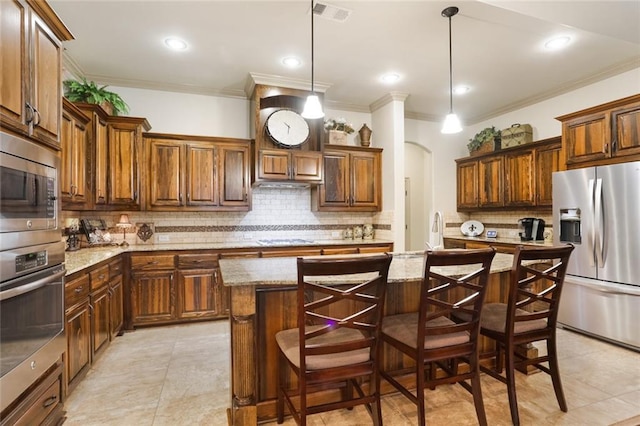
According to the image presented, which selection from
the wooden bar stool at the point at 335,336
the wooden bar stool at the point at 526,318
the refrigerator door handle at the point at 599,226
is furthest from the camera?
the refrigerator door handle at the point at 599,226

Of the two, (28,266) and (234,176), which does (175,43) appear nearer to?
(234,176)

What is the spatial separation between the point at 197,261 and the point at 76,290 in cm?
160

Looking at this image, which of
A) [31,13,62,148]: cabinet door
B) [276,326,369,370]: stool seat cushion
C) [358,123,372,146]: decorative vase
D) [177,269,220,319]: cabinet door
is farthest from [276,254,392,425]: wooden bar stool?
[358,123,372,146]: decorative vase

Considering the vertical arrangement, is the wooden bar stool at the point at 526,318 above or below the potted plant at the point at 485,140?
below

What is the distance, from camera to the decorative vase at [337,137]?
191 inches

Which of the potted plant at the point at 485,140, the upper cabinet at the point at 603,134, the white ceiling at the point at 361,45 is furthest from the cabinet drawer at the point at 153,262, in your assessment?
the potted plant at the point at 485,140

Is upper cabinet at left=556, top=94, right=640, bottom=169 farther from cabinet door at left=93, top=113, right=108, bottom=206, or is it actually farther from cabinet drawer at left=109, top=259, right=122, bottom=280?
cabinet door at left=93, top=113, right=108, bottom=206

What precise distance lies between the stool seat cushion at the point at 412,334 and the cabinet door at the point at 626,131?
2.80m

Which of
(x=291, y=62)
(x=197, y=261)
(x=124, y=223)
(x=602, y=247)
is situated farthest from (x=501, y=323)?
(x=124, y=223)

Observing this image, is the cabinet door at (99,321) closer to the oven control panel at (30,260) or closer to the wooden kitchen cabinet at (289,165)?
the oven control panel at (30,260)

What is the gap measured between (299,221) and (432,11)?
10.3 ft

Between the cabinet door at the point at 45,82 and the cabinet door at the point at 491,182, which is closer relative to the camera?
the cabinet door at the point at 45,82

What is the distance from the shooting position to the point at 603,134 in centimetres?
339

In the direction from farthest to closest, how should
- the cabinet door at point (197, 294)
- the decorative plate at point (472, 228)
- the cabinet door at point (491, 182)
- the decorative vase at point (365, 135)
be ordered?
the decorative plate at point (472, 228) < the decorative vase at point (365, 135) < the cabinet door at point (491, 182) < the cabinet door at point (197, 294)
